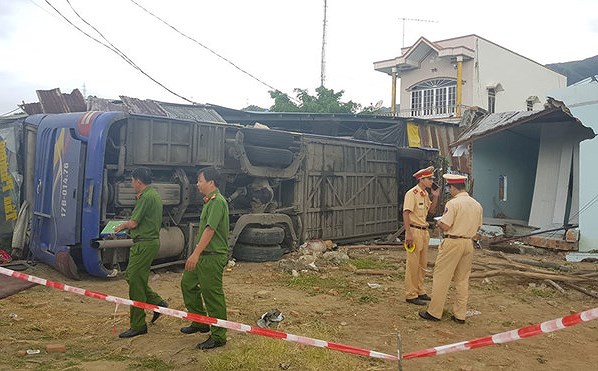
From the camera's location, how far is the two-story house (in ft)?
85.1

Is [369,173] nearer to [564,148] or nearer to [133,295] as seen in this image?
[564,148]

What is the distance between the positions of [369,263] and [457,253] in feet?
12.7

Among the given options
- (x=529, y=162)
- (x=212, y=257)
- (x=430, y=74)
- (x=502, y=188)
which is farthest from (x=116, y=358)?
(x=430, y=74)

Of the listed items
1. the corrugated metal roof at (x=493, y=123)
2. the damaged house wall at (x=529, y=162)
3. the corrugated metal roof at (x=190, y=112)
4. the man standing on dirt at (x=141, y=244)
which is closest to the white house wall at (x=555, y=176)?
the damaged house wall at (x=529, y=162)

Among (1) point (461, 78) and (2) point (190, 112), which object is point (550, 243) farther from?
(1) point (461, 78)

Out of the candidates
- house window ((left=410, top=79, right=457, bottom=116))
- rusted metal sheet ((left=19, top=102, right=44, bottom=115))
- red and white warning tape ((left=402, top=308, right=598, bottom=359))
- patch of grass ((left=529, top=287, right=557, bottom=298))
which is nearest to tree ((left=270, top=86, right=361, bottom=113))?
house window ((left=410, top=79, right=457, bottom=116))

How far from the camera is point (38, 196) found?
25.9 ft

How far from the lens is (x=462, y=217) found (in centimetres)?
556

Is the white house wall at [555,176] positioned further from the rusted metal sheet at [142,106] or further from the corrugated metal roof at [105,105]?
the corrugated metal roof at [105,105]

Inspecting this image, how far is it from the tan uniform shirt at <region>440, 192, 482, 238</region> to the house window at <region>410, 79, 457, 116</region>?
2182cm

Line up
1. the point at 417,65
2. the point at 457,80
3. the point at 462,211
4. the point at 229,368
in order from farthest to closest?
the point at 417,65
the point at 457,80
the point at 462,211
the point at 229,368

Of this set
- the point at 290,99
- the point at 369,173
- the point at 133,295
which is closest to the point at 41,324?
the point at 133,295

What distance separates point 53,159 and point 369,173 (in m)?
7.04

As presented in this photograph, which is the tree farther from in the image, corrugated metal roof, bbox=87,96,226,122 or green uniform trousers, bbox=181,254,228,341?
green uniform trousers, bbox=181,254,228,341
